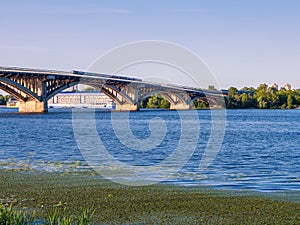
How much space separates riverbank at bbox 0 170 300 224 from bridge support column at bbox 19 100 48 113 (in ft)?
251

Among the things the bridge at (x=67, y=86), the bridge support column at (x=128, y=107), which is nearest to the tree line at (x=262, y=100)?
the bridge at (x=67, y=86)

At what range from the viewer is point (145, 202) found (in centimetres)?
1559

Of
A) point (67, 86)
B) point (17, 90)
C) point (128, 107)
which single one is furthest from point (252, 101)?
point (17, 90)

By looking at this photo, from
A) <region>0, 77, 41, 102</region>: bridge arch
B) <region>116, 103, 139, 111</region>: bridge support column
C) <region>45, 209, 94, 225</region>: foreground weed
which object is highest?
<region>0, 77, 41, 102</region>: bridge arch

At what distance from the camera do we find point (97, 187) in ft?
59.0

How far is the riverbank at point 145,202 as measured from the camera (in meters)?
13.6

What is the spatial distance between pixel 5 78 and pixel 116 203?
65.8 meters

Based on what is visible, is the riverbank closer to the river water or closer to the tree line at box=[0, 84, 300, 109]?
the river water

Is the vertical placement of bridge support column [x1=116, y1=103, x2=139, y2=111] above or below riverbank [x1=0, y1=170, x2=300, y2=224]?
above

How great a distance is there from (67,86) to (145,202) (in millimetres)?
78533

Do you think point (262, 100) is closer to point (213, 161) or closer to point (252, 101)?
point (252, 101)

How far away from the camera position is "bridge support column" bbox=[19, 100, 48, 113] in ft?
311

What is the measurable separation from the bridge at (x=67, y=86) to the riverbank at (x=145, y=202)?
62.2m

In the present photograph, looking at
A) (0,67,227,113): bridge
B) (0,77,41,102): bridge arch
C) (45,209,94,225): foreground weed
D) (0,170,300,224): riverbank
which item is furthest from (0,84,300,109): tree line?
(45,209,94,225): foreground weed
